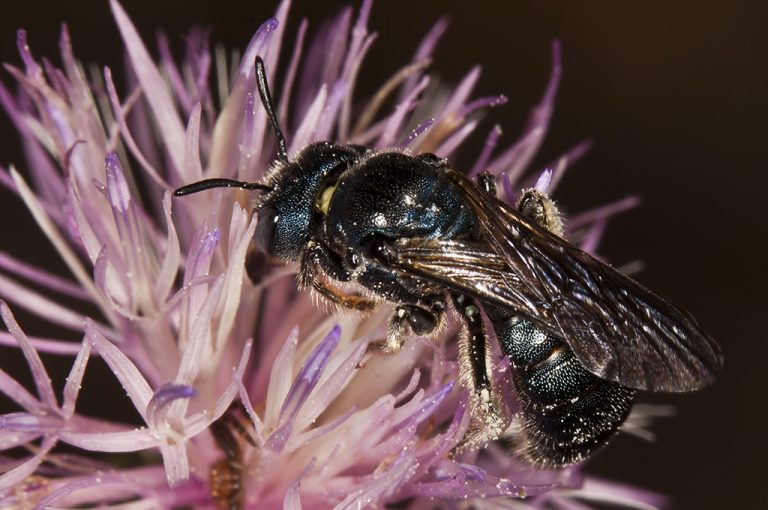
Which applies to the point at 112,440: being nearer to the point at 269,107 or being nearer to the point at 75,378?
the point at 75,378

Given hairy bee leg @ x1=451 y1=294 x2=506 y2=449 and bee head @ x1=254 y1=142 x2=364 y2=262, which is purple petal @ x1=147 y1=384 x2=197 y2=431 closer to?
bee head @ x1=254 y1=142 x2=364 y2=262

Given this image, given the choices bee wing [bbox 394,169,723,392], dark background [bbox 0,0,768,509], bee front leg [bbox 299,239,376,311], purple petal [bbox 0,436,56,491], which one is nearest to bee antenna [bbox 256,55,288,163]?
bee front leg [bbox 299,239,376,311]

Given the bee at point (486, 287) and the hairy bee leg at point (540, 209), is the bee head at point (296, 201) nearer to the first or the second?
the bee at point (486, 287)

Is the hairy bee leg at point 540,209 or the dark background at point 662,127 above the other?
the hairy bee leg at point 540,209

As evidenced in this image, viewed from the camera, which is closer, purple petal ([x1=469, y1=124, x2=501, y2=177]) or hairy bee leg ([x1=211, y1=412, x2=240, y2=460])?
hairy bee leg ([x1=211, y1=412, x2=240, y2=460])

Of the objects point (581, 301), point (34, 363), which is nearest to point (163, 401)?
point (34, 363)

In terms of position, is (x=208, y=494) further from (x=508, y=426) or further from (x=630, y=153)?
(x=630, y=153)

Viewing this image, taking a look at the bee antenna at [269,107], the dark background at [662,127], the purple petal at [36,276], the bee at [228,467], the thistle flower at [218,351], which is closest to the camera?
the thistle flower at [218,351]

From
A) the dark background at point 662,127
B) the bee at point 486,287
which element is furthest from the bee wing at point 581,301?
the dark background at point 662,127
